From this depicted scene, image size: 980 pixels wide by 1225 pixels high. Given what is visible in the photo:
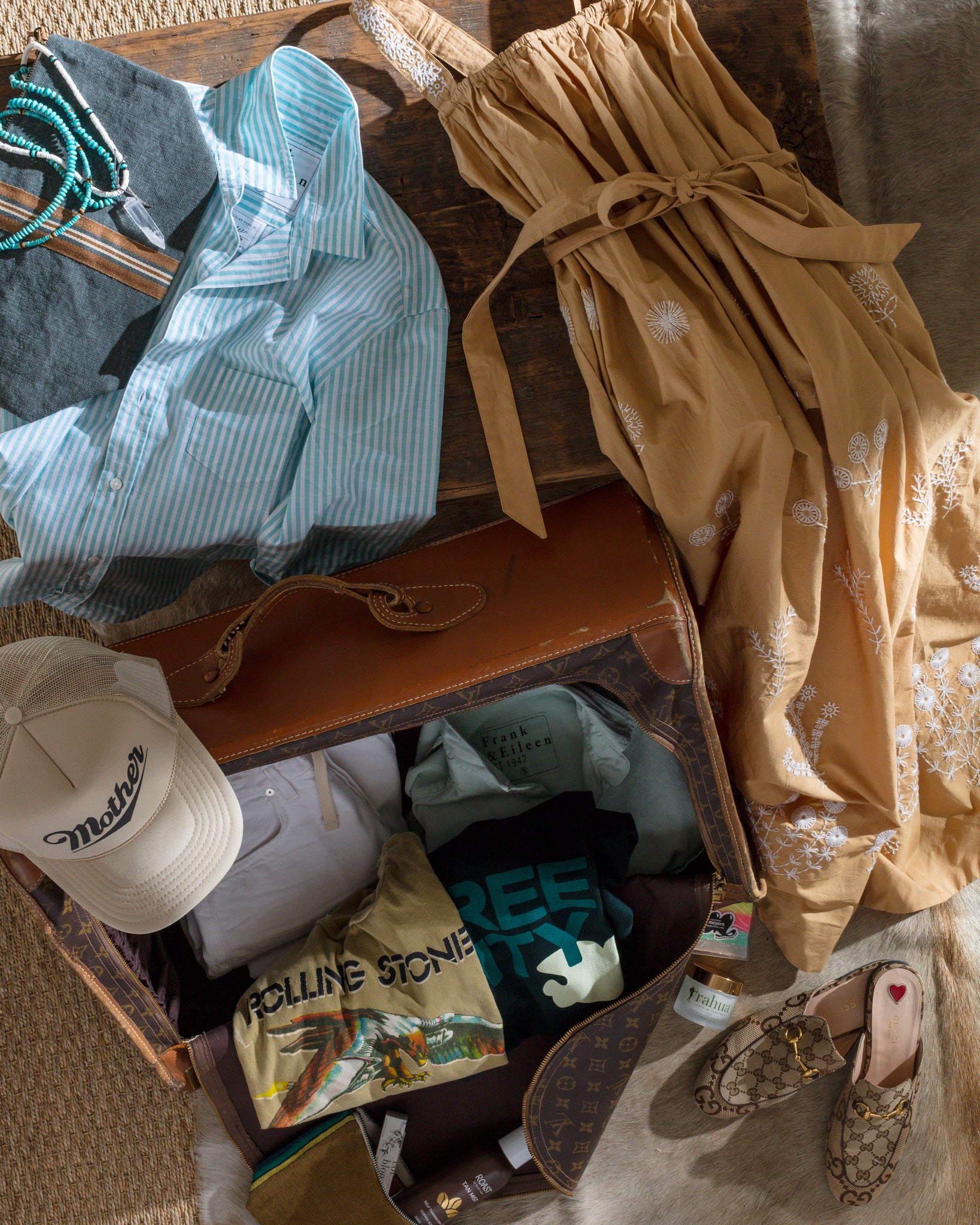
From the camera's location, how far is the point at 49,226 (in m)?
0.87

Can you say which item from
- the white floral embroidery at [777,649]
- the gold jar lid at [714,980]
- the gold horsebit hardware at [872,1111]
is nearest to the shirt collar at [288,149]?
the white floral embroidery at [777,649]

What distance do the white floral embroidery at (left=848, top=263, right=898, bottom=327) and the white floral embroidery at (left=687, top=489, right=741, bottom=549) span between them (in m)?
0.24

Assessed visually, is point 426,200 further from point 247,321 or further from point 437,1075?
point 437,1075

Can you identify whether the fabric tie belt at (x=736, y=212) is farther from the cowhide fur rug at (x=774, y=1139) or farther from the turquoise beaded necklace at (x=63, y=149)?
the cowhide fur rug at (x=774, y=1139)

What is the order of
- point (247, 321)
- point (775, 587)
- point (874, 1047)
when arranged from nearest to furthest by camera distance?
point (775, 587) < point (247, 321) < point (874, 1047)

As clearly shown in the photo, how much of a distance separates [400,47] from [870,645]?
0.81m

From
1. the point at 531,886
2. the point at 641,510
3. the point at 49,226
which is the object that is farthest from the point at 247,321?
the point at 531,886

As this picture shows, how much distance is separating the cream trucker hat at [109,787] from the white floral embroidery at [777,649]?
22.9 inches

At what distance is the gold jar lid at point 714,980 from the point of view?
1159 mm

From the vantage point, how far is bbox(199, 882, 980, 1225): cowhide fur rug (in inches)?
46.7

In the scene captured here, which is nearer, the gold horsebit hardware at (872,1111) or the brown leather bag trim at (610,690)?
the brown leather bag trim at (610,690)

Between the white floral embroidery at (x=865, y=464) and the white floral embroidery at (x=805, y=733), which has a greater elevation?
the white floral embroidery at (x=865, y=464)

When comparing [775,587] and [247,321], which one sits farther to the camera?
[247,321]

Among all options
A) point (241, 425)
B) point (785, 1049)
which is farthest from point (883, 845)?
point (241, 425)
